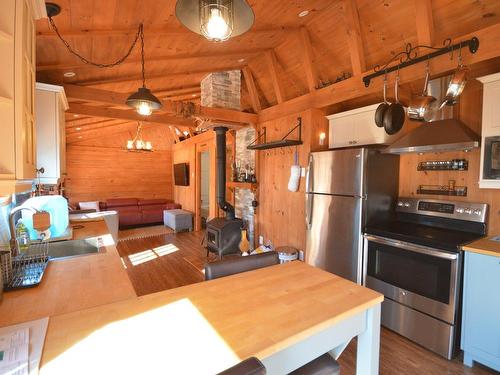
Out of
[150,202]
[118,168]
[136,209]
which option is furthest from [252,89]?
[118,168]

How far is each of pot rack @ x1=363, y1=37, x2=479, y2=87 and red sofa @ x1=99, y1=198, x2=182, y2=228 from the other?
20.8 feet

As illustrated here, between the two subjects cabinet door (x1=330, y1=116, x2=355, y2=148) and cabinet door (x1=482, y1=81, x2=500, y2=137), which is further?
cabinet door (x1=330, y1=116, x2=355, y2=148)

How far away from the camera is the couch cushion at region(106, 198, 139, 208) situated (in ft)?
24.0

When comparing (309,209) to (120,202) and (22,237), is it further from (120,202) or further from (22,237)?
(120,202)

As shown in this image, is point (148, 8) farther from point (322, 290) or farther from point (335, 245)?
point (335, 245)

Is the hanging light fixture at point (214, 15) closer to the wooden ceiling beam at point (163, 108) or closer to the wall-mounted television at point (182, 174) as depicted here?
the wooden ceiling beam at point (163, 108)

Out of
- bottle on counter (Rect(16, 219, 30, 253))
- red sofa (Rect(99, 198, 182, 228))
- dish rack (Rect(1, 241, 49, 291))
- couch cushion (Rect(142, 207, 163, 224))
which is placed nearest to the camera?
dish rack (Rect(1, 241, 49, 291))

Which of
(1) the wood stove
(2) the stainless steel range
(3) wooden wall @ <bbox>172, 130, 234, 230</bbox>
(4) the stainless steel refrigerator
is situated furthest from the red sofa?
(2) the stainless steel range

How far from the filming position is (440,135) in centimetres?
231

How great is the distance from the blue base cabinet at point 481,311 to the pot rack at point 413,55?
1.63 m

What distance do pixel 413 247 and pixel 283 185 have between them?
2.04 m

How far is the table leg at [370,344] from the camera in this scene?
123 centimetres

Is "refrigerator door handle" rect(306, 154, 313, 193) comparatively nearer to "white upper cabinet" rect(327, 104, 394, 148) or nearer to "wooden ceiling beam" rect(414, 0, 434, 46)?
"white upper cabinet" rect(327, 104, 394, 148)

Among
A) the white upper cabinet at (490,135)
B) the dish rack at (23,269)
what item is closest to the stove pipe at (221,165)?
the dish rack at (23,269)
